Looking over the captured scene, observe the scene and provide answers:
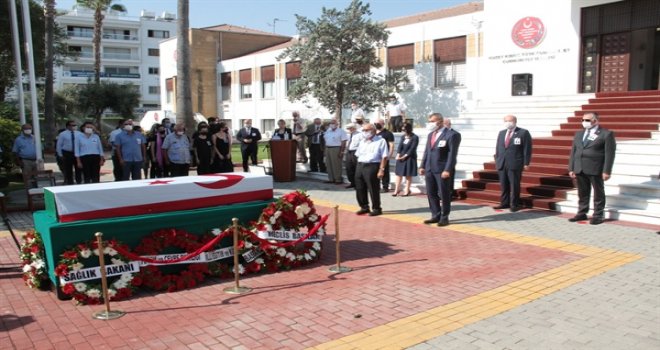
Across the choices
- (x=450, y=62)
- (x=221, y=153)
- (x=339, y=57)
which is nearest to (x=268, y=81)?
(x=450, y=62)

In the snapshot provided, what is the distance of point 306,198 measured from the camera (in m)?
7.20

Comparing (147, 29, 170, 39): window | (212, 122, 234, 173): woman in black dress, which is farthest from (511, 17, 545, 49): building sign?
(147, 29, 170, 39): window

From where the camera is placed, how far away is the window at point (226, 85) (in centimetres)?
4478

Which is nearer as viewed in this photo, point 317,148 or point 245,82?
point 317,148

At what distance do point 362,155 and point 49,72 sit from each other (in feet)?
73.4

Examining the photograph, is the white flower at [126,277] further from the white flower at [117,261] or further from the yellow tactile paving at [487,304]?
the yellow tactile paving at [487,304]

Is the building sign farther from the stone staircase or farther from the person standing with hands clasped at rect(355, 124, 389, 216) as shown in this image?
the person standing with hands clasped at rect(355, 124, 389, 216)

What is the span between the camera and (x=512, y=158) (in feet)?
33.9

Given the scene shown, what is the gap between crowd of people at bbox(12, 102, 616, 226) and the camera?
30.2ft

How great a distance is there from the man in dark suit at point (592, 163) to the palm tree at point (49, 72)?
24.2 metres

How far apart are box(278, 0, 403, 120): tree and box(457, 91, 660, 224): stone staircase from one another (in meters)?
7.89

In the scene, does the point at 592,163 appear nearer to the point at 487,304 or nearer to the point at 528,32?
the point at 487,304

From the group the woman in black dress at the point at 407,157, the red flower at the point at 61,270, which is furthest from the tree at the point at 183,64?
the red flower at the point at 61,270

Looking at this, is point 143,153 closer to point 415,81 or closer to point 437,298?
point 437,298
